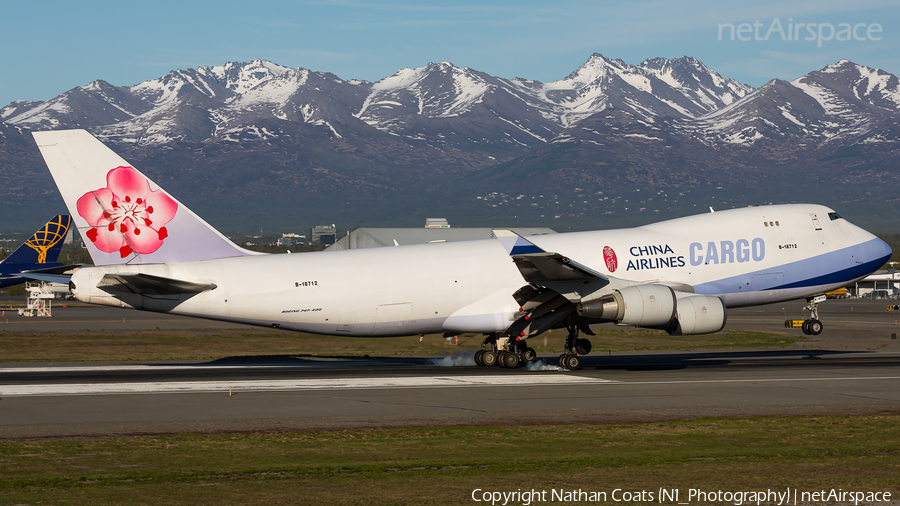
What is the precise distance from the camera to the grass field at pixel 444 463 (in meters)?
16.2

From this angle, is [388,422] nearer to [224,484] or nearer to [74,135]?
[224,484]

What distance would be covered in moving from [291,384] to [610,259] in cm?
1359

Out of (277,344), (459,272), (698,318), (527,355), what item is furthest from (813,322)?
(277,344)

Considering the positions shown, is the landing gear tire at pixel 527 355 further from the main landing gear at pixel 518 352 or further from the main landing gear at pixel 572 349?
the main landing gear at pixel 572 349

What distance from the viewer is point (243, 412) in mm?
25375

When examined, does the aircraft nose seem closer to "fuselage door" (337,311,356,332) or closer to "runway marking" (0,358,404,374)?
"runway marking" (0,358,404,374)

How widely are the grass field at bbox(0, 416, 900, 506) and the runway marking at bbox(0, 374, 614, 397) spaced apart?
8712mm

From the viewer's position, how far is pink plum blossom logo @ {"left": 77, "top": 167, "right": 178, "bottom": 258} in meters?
32.9

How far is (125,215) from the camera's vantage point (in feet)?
109

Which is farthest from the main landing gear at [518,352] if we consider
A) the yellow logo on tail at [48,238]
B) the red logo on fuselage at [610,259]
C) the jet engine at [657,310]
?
the yellow logo on tail at [48,238]

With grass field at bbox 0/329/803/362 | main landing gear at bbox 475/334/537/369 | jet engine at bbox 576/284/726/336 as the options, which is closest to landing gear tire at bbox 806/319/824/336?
jet engine at bbox 576/284/726/336

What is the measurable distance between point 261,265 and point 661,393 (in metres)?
15.1

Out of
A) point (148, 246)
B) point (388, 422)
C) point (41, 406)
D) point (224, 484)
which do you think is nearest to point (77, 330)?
point (148, 246)

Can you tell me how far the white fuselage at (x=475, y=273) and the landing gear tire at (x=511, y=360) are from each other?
1250 millimetres
